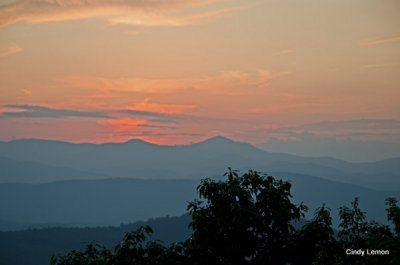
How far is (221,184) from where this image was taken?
62.2ft

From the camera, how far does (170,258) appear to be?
1759cm

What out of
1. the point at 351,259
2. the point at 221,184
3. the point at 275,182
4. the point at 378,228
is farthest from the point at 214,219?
the point at 378,228

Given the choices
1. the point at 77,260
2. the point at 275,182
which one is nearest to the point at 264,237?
the point at 275,182

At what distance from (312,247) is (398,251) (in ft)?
19.9

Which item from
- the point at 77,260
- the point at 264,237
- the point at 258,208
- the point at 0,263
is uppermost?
the point at 258,208

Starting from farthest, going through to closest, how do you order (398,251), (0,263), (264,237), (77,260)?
(0,263) < (264,237) < (77,260) < (398,251)

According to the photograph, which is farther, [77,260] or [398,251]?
[77,260]

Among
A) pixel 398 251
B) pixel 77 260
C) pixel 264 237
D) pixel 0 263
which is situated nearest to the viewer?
pixel 398 251

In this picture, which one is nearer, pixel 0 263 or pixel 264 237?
pixel 264 237

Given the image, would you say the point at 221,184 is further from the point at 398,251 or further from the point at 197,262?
the point at 398,251

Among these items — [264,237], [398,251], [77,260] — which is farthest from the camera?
[264,237]

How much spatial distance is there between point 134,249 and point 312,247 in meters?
7.65

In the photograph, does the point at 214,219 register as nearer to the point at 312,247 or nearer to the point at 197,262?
the point at 197,262

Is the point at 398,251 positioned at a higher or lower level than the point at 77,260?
higher
